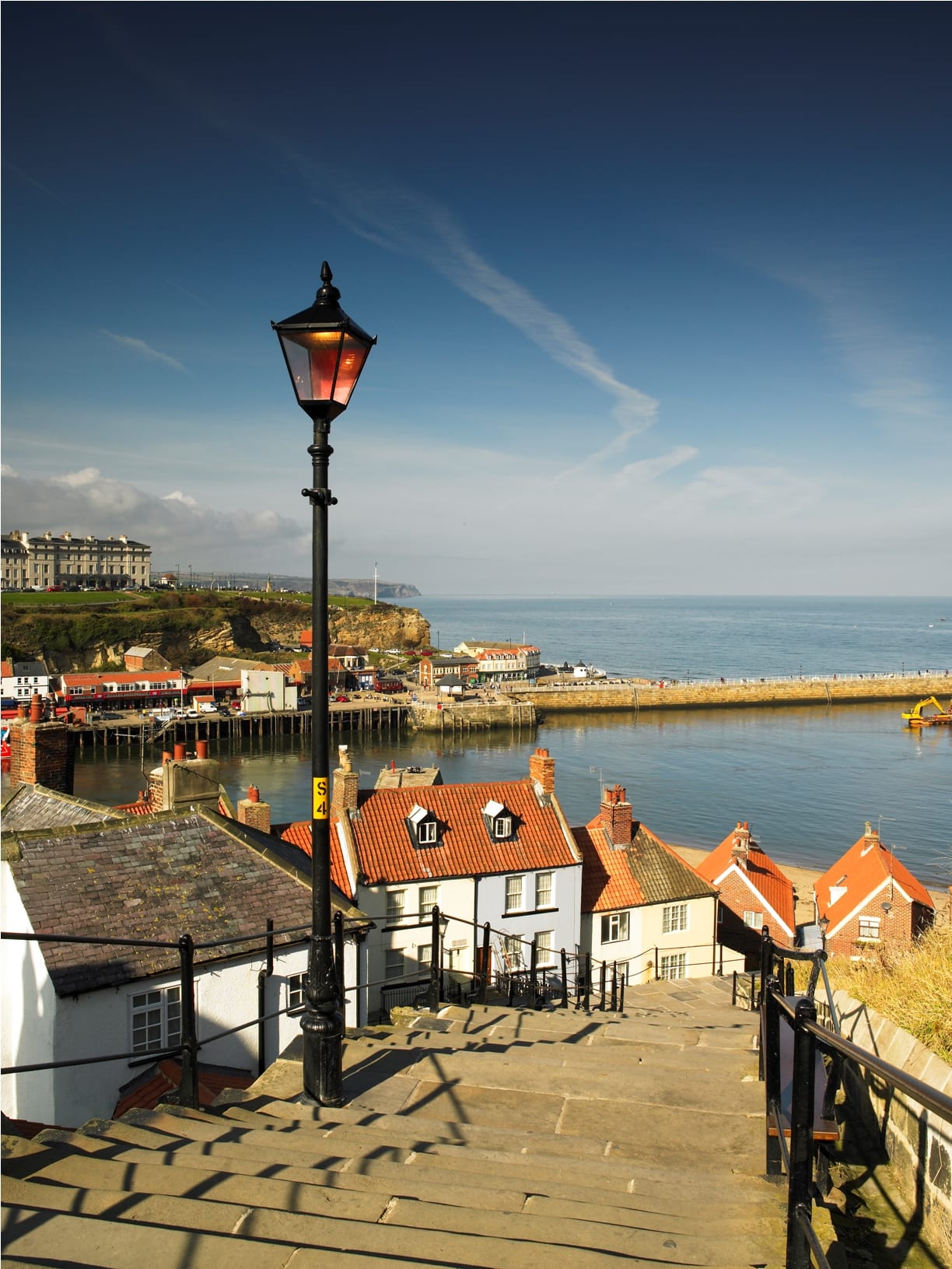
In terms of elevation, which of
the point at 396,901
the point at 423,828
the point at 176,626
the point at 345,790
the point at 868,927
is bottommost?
the point at 868,927

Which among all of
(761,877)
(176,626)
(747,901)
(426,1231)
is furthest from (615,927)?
(176,626)

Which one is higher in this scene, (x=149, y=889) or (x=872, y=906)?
(x=149, y=889)

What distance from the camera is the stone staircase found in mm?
3350

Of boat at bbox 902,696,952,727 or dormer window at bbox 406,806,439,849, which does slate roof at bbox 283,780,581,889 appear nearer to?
dormer window at bbox 406,806,439,849

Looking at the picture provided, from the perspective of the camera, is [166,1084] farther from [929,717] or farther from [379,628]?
[379,628]

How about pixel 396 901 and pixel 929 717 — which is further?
pixel 929 717

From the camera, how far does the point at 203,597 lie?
15188cm

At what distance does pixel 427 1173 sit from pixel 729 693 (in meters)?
106

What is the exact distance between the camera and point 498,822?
82.0 feet

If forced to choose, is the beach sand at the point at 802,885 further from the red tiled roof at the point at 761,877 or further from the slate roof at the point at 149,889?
the slate roof at the point at 149,889

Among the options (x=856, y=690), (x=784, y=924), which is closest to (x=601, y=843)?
(x=784, y=924)

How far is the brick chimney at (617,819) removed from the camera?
26578mm

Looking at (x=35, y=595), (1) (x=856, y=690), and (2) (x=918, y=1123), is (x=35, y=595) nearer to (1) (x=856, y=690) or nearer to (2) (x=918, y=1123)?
(1) (x=856, y=690)

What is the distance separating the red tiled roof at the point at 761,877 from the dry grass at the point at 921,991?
21462 mm
